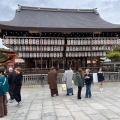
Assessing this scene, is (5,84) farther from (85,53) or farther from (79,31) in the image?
(85,53)

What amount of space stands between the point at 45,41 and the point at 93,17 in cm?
1045

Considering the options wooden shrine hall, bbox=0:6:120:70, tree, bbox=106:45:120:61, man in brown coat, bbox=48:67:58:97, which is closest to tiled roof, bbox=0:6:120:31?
wooden shrine hall, bbox=0:6:120:70

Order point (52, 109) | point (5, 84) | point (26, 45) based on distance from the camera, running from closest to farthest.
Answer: point (5, 84) < point (52, 109) < point (26, 45)

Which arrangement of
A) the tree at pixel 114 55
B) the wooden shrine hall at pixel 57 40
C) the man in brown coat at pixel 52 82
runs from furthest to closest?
the tree at pixel 114 55
the wooden shrine hall at pixel 57 40
the man in brown coat at pixel 52 82

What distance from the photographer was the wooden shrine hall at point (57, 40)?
2177 centimetres

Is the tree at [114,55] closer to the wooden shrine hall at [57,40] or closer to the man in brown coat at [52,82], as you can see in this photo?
the wooden shrine hall at [57,40]

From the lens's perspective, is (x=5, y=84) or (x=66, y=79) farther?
(x=66, y=79)

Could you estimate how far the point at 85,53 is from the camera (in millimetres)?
23984

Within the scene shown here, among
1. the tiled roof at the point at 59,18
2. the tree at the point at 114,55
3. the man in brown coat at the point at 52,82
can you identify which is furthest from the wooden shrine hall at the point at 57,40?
the tree at the point at 114,55

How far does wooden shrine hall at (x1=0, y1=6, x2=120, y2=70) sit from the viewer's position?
21766mm

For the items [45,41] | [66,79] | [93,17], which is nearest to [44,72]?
[45,41]

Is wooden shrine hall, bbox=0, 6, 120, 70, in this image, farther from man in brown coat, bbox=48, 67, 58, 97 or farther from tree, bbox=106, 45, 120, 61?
tree, bbox=106, 45, 120, 61

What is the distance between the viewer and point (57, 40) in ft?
75.1

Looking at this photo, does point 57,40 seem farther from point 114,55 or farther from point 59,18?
point 114,55
